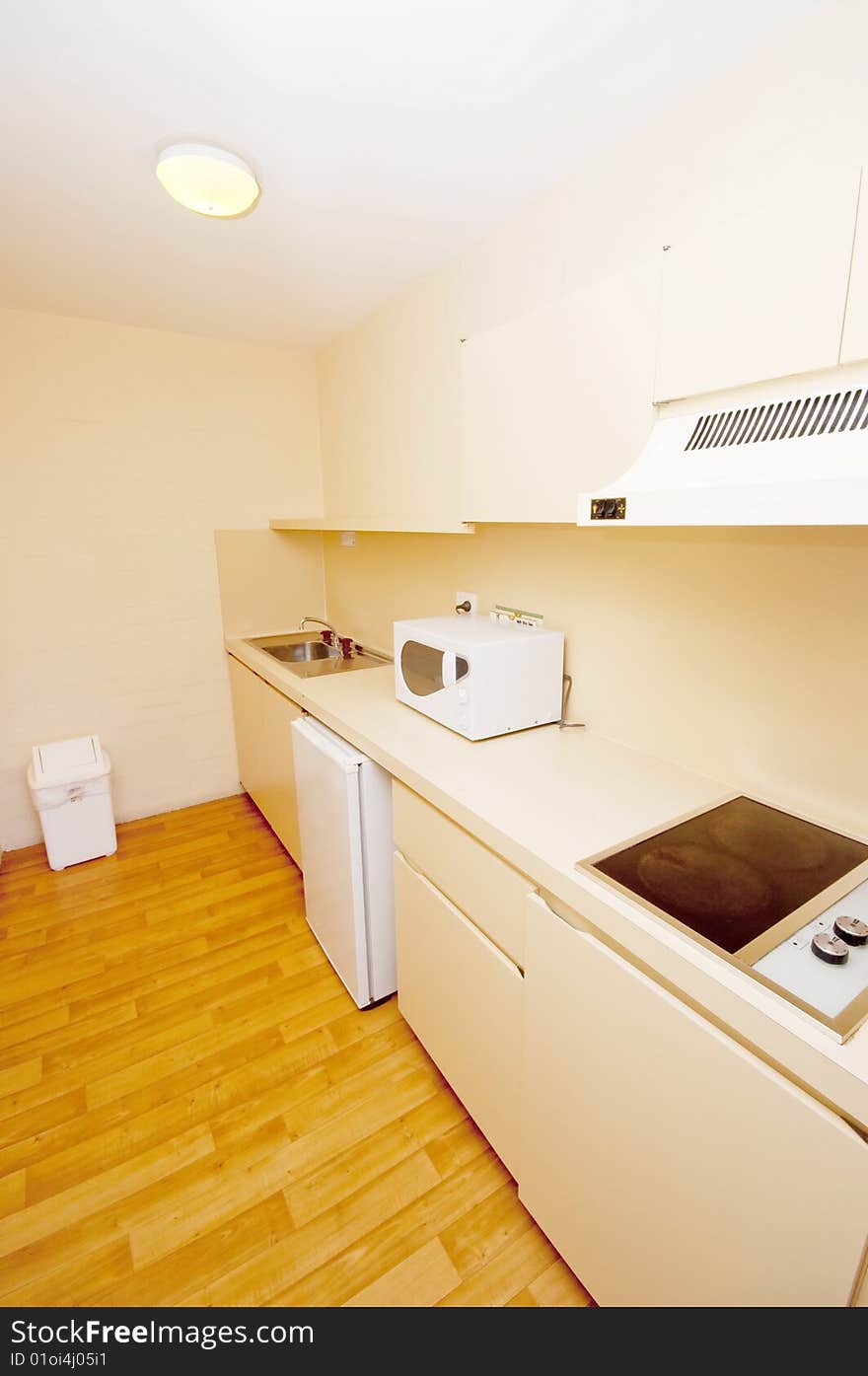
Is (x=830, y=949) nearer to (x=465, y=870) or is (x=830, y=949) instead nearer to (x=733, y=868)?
(x=733, y=868)

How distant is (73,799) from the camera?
2.68 metres

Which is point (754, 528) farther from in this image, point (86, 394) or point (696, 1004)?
point (86, 394)

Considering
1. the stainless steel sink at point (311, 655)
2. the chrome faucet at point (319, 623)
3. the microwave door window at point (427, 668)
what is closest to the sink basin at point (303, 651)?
the stainless steel sink at point (311, 655)

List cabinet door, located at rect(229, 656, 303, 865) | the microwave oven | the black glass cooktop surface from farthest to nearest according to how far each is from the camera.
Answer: cabinet door, located at rect(229, 656, 303, 865)
the microwave oven
the black glass cooktop surface

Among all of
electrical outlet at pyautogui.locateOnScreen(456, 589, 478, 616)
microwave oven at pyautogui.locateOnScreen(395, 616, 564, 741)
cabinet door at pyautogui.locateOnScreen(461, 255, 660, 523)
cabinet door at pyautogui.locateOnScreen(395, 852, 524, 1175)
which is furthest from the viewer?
electrical outlet at pyautogui.locateOnScreen(456, 589, 478, 616)

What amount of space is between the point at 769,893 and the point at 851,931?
149 mm

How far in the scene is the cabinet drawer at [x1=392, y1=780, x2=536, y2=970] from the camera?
1189 millimetres

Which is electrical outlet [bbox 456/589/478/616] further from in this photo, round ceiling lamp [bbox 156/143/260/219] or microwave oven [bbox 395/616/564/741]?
round ceiling lamp [bbox 156/143/260/219]

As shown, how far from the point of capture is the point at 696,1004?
2.80 ft

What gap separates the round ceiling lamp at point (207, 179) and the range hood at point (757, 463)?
118 cm

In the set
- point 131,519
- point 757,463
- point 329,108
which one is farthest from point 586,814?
point 131,519

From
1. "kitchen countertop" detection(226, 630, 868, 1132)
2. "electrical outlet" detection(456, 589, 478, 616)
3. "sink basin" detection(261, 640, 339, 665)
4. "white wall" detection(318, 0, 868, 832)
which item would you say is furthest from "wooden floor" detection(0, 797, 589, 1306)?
"electrical outlet" detection(456, 589, 478, 616)

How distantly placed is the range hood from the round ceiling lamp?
1.18 metres

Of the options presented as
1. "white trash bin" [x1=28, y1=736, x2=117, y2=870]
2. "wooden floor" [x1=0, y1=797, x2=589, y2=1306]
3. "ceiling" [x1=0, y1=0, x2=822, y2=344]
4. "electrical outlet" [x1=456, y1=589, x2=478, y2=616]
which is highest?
"ceiling" [x1=0, y1=0, x2=822, y2=344]
